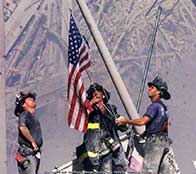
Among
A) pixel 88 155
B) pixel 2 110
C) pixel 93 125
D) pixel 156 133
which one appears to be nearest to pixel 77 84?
pixel 93 125

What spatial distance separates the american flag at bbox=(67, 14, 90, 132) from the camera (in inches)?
389

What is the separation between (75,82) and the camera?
10008 millimetres

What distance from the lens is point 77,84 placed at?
999cm

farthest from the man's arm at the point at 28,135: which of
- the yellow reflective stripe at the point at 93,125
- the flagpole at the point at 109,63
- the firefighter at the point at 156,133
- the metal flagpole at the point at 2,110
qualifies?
the metal flagpole at the point at 2,110

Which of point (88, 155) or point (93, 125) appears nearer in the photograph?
point (88, 155)

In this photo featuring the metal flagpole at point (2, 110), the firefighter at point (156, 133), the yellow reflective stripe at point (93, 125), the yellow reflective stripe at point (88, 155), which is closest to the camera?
the firefighter at point (156, 133)

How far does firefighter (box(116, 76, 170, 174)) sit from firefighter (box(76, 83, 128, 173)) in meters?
0.67

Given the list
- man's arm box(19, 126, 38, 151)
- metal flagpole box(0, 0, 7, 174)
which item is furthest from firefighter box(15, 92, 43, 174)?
metal flagpole box(0, 0, 7, 174)

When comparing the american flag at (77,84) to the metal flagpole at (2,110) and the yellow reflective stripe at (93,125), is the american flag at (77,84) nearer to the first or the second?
the yellow reflective stripe at (93,125)

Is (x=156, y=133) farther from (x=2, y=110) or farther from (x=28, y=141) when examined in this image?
(x=2, y=110)

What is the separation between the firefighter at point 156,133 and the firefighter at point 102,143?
26.3 inches

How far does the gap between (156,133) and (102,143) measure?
0.90m

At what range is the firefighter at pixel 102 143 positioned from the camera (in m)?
9.65

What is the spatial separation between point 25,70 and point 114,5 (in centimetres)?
173
